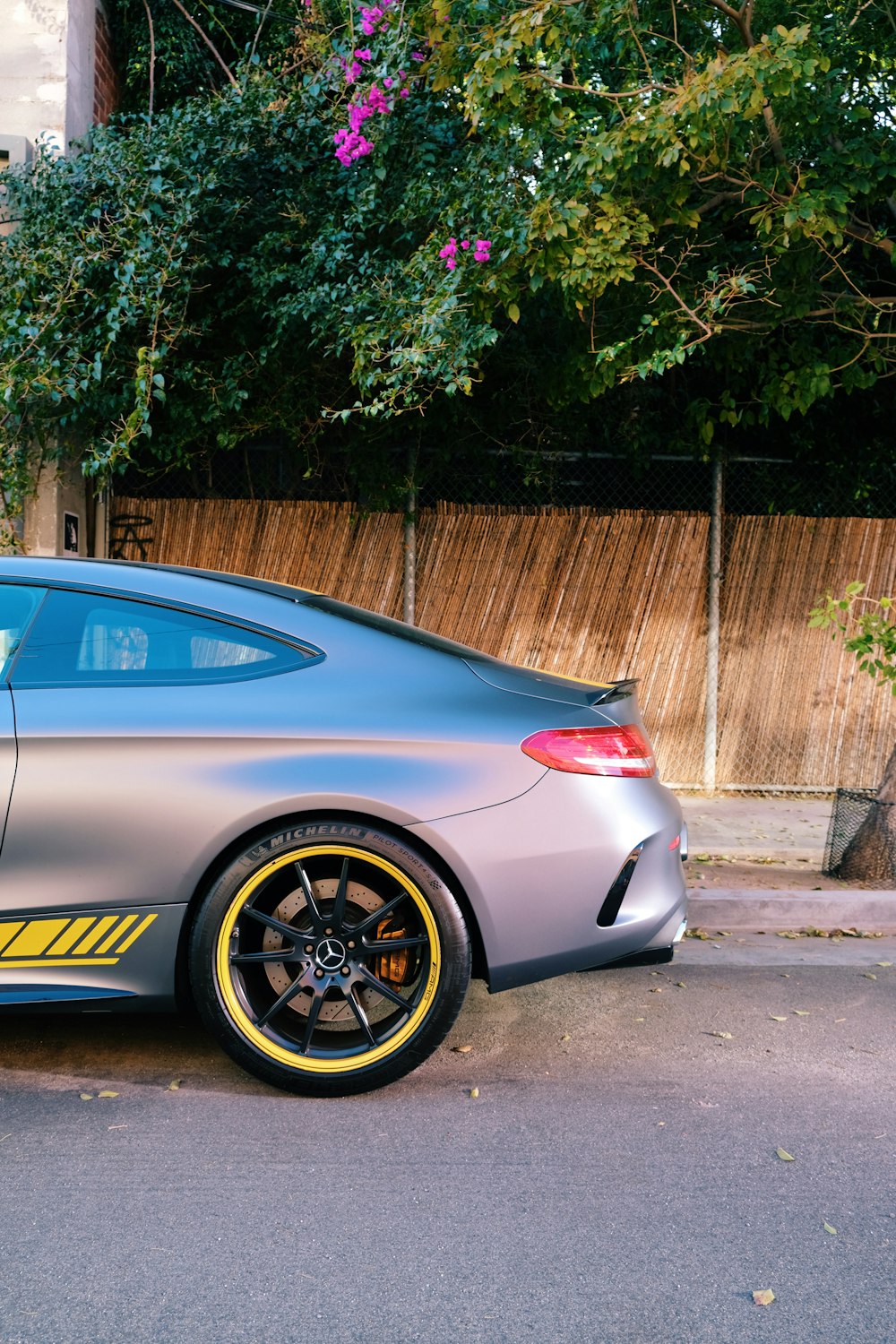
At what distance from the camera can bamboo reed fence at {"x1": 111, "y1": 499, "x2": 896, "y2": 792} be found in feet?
28.7

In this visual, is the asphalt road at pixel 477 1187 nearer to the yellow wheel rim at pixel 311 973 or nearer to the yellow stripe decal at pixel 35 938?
the yellow wheel rim at pixel 311 973

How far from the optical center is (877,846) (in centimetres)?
613

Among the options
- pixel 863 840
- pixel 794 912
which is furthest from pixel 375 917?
pixel 863 840

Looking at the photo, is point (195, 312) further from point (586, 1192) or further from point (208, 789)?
point (586, 1192)

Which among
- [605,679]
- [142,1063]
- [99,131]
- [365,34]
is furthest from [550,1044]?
[99,131]

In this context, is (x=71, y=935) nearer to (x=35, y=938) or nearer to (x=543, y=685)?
(x=35, y=938)

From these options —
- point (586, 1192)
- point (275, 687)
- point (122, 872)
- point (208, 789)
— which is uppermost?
point (275, 687)

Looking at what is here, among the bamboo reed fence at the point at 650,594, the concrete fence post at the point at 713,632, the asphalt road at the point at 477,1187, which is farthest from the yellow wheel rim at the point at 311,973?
the concrete fence post at the point at 713,632

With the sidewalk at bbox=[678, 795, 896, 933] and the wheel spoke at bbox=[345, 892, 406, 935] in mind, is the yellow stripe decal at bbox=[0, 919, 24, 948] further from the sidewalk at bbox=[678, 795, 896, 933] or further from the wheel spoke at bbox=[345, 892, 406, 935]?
the sidewalk at bbox=[678, 795, 896, 933]

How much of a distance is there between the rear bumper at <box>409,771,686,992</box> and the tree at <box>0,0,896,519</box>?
3.30m

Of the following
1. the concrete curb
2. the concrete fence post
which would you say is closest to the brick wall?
the concrete fence post

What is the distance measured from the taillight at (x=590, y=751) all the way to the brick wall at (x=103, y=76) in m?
7.61

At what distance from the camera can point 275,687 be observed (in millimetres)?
3547

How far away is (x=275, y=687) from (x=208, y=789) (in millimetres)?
383
